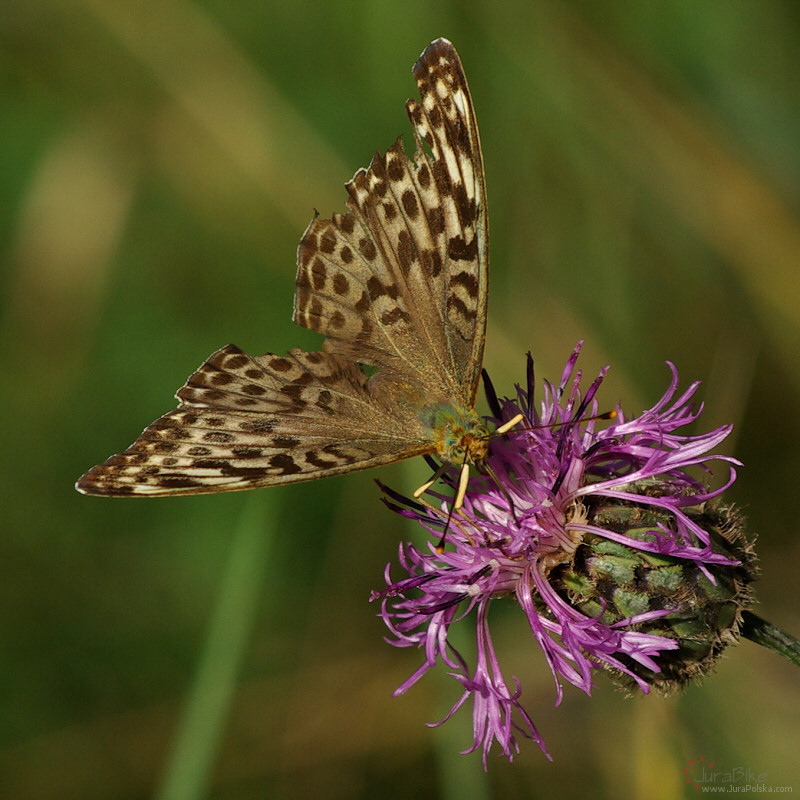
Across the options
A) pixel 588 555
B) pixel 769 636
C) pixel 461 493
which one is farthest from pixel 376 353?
pixel 769 636

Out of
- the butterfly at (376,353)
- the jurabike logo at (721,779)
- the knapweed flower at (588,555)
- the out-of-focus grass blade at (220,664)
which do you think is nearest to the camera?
the knapweed flower at (588,555)

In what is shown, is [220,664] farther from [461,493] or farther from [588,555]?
[588,555]

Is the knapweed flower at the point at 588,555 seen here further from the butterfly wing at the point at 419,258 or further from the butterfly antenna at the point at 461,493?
the butterfly wing at the point at 419,258

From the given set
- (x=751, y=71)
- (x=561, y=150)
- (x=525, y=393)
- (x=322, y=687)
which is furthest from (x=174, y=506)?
(x=751, y=71)

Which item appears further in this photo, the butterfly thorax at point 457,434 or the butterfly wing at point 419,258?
the butterfly wing at point 419,258

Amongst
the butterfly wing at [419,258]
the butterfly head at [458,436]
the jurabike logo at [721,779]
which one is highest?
the butterfly wing at [419,258]

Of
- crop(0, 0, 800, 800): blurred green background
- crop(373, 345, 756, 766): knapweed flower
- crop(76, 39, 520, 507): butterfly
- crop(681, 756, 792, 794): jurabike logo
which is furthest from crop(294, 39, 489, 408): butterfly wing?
crop(681, 756, 792, 794): jurabike logo

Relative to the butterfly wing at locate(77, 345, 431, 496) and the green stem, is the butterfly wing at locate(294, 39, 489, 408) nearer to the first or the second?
the butterfly wing at locate(77, 345, 431, 496)

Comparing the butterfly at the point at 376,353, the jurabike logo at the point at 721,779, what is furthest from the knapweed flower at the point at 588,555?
the jurabike logo at the point at 721,779
